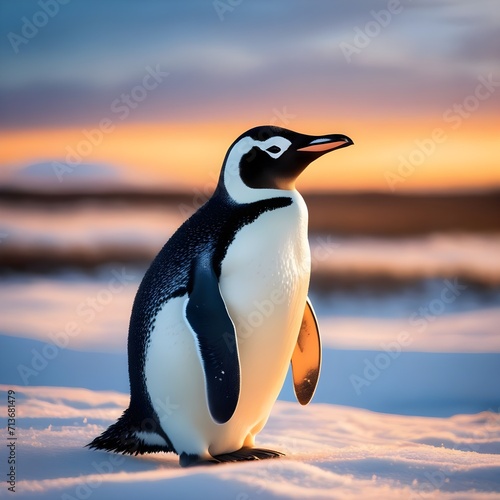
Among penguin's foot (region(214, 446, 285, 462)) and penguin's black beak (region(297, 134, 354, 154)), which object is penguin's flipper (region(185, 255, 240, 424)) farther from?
penguin's black beak (region(297, 134, 354, 154))

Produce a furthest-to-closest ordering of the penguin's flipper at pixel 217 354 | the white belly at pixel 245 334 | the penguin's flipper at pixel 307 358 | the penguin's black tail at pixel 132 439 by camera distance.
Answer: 1. the penguin's flipper at pixel 307 358
2. the penguin's black tail at pixel 132 439
3. the white belly at pixel 245 334
4. the penguin's flipper at pixel 217 354

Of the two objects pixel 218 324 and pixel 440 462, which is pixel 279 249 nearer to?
pixel 218 324

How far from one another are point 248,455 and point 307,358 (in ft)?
1.55

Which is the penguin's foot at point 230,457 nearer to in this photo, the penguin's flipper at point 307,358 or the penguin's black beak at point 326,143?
the penguin's flipper at point 307,358

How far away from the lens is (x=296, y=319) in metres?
3.16

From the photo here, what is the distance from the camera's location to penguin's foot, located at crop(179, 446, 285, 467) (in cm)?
308

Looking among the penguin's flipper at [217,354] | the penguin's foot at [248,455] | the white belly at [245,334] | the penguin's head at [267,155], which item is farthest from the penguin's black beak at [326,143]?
the penguin's foot at [248,455]

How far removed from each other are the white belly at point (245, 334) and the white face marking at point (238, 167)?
0.08 meters

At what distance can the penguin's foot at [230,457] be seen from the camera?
10.1 feet

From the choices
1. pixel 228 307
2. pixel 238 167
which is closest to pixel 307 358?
pixel 228 307

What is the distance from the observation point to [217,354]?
114 inches

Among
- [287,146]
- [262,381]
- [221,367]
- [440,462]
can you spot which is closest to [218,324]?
[221,367]

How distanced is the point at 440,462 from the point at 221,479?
2.31 ft

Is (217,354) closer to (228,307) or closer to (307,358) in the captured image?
(228,307)
